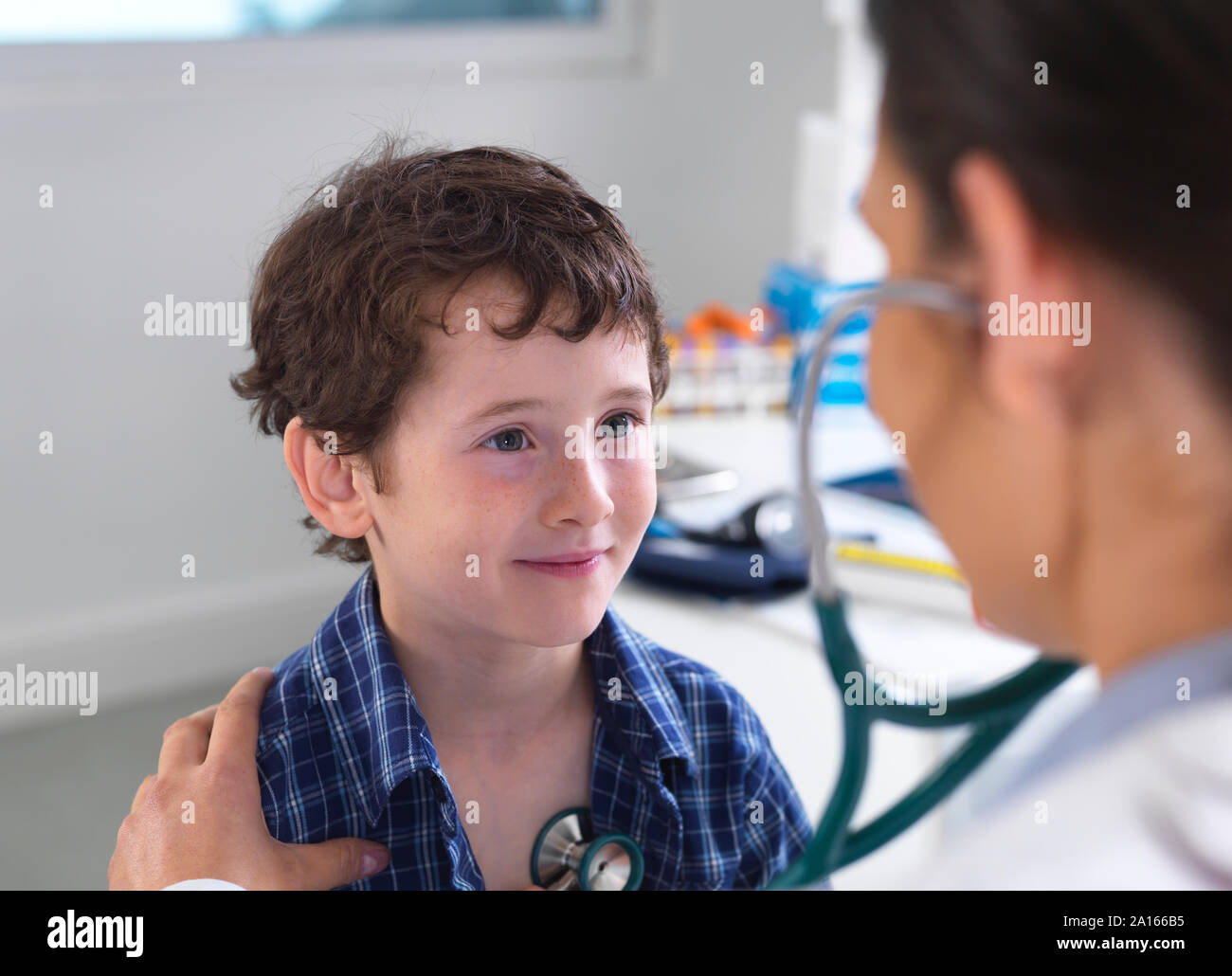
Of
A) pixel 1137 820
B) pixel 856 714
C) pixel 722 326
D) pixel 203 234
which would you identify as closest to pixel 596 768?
pixel 856 714

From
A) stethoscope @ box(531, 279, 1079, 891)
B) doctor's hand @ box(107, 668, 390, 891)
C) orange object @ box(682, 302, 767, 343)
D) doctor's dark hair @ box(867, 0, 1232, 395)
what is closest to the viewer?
doctor's dark hair @ box(867, 0, 1232, 395)

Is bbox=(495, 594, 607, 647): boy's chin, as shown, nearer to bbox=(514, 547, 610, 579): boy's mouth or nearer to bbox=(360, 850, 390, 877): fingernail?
bbox=(514, 547, 610, 579): boy's mouth

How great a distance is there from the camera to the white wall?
6.89 ft

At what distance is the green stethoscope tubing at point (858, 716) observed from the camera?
50 centimetres

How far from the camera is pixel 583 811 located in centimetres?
79

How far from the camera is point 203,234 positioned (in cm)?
218

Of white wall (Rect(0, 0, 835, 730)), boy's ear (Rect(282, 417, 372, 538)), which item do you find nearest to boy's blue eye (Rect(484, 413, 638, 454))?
boy's ear (Rect(282, 417, 372, 538))

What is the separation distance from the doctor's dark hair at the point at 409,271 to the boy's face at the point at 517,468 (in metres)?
0.01

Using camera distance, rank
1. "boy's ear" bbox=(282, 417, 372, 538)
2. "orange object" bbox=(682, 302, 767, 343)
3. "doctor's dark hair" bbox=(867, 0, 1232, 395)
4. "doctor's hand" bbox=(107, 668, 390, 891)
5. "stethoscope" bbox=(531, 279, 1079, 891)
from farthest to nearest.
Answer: "orange object" bbox=(682, 302, 767, 343) < "boy's ear" bbox=(282, 417, 372, 538) < "doctor's hand" bbox=(107, 668, 390, 891) < "stethoscope" bbox=(531, 279, 1079, 891) < "doctor's dark hair" bbox=(867, 0, 1232, 395)

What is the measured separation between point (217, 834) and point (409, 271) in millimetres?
336

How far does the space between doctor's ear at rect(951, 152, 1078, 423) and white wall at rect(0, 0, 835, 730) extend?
172 centimetres

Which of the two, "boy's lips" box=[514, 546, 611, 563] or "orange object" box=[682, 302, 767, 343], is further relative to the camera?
"orange object" box=[682, 302, 767, 343]

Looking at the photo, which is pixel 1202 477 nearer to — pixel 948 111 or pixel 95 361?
pixel 948 111
